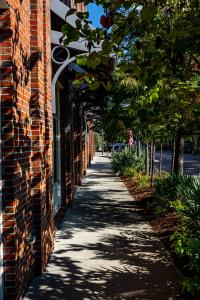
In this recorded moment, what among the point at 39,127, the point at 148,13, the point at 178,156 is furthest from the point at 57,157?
the point at 148,13

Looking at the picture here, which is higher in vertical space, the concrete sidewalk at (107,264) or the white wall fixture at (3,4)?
the white wall fixture at (3,4)

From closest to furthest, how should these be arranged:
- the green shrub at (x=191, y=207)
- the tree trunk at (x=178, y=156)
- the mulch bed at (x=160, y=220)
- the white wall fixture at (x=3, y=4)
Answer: the white wall fixture at (x=3, y=4) → the green shrub at (x=191, y=207) → the mulch bed at (x=160, y=220) → the tree trunk at (x=178, y=156)

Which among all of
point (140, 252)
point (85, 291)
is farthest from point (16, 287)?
point (140, 252)

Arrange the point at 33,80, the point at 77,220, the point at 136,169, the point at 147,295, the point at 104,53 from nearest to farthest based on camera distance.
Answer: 1. the point at 104,53
2. the point at 147,295
3. the point at 33,80
4. the point at 77,220
5. the point at 136,169

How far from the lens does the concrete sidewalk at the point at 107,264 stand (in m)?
5.00

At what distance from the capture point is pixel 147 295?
193 inches

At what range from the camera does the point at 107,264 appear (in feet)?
20.0

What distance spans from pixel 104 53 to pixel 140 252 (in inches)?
179

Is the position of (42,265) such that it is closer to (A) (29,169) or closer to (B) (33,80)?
(A) (29,169)

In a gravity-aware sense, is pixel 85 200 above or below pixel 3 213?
below

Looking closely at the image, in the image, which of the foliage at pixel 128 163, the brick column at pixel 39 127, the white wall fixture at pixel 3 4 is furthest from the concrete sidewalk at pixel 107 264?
the foliage at pixel 128 163

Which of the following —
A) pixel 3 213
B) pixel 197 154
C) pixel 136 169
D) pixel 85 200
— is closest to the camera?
pixel 3 213

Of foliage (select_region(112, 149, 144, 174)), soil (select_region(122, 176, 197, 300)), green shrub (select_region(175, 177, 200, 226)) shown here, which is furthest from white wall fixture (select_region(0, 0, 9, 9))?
foliage (select_region(112, 149, 144, 174))

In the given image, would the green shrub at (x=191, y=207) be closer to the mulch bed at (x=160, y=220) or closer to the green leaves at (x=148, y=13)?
the mulch bed at (x=160, y=220)
